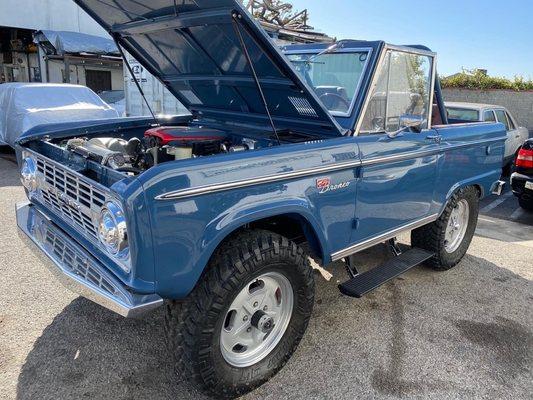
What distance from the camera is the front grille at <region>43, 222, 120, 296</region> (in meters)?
2.12

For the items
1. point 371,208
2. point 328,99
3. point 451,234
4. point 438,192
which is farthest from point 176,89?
point 451,234

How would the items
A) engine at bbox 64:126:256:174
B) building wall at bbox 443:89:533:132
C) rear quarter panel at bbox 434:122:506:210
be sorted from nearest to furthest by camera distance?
engine at bbox 64:126:256:174 < rear quarter panel at bbox 434:122:506:210 < building wall at bbox 443:89:533:132

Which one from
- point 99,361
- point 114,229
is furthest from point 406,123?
point 99,361

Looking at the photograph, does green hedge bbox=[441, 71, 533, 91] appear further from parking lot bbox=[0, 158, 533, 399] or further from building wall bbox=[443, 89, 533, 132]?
parking lot bbox=[0, 158, 533, 399]

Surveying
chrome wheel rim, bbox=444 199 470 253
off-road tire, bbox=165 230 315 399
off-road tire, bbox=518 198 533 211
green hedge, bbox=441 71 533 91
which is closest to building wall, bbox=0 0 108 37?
green hedge, bbox=441 71 533 91

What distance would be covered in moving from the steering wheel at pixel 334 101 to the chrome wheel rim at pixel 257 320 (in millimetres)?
1356

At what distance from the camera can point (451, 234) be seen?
4.38 m

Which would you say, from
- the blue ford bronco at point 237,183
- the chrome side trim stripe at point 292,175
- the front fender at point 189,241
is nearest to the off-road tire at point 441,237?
the blue ford bronco at point 237,183

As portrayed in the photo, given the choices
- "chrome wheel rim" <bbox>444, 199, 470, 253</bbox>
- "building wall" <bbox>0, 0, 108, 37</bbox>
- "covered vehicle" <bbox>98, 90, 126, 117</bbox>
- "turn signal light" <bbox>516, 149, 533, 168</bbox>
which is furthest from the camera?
"building wall" <bbox>0, 0, 108, 37</bbox>

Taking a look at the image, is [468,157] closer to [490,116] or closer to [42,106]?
[490,116]

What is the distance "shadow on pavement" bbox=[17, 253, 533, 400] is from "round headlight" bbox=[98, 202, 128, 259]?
0.93m

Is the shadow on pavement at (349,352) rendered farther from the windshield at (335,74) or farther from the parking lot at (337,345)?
Result: the windshield at (335,74)

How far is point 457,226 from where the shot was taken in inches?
173

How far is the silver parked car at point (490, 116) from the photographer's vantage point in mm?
7953
